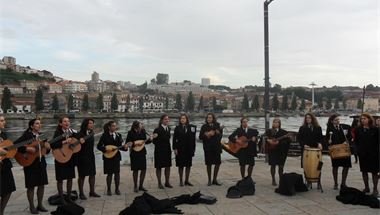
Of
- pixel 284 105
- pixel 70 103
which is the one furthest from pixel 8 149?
pixel 284 105

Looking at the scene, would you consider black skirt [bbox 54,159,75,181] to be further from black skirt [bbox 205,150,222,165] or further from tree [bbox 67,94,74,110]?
tree [bbox 67,94,74,110]

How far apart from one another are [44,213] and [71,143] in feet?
4.64

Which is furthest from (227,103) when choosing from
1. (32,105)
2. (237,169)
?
(237,169)

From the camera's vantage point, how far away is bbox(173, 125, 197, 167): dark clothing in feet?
32.8

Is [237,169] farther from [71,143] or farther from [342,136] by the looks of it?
[71,143]

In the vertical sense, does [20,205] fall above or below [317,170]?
below

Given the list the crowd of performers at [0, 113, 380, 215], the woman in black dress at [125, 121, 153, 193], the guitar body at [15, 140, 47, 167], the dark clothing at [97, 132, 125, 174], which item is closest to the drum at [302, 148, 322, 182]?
the crowd of performers at [0, 113, 380, 215]

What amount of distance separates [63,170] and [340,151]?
603 centimetres

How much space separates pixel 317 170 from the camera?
8.99 meters

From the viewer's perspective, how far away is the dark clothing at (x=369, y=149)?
845 centimetres

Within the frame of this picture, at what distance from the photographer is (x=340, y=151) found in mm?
9156

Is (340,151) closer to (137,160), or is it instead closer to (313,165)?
(313,165)

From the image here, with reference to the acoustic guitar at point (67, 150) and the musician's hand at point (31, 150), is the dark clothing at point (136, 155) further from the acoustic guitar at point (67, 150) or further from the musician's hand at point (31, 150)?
the musician's hand at point (31, 150)

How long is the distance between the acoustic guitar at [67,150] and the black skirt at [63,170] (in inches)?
4.5
